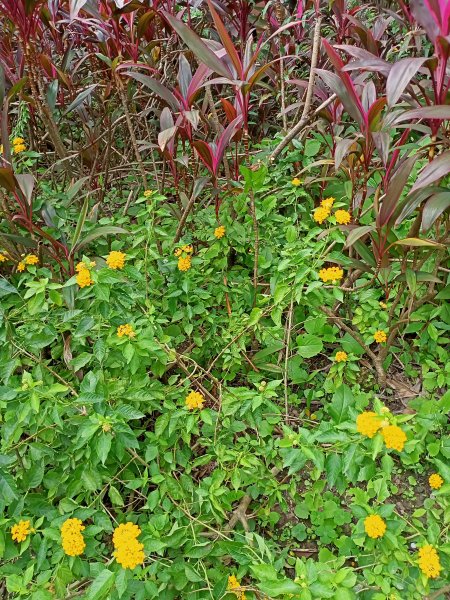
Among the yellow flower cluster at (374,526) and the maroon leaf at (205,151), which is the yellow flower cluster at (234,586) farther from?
the maroon leaf at (205,151)

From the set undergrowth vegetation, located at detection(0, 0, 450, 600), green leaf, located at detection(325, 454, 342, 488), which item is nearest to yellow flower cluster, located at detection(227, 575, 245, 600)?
undergrowth vegetation, located at detection(0, 0, 450, 600)

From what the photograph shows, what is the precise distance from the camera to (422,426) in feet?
4.25

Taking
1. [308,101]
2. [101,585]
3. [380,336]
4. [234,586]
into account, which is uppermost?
[308,101]

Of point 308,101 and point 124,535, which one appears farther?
point 308,101

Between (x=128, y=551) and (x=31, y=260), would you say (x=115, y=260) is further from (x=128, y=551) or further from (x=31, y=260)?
(x=128, y=551)

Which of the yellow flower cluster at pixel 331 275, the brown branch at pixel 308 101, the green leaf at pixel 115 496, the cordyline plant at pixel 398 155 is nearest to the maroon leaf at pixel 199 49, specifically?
the cordyline plant at pixel 398 155

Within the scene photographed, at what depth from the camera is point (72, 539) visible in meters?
1.07

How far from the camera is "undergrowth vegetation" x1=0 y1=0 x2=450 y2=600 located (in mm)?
1139

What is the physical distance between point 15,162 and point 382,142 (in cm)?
144

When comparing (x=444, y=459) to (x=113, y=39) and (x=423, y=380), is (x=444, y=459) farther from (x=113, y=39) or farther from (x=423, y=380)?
(x=113, y=39)

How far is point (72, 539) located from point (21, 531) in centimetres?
20

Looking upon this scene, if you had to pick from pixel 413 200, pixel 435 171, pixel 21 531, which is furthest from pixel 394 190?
pixel 21 531

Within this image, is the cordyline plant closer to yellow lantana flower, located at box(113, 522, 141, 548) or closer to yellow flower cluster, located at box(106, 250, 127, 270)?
yellow flower cluster, located at box(106, 250, 127, 270)

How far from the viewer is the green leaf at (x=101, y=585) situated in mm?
998
